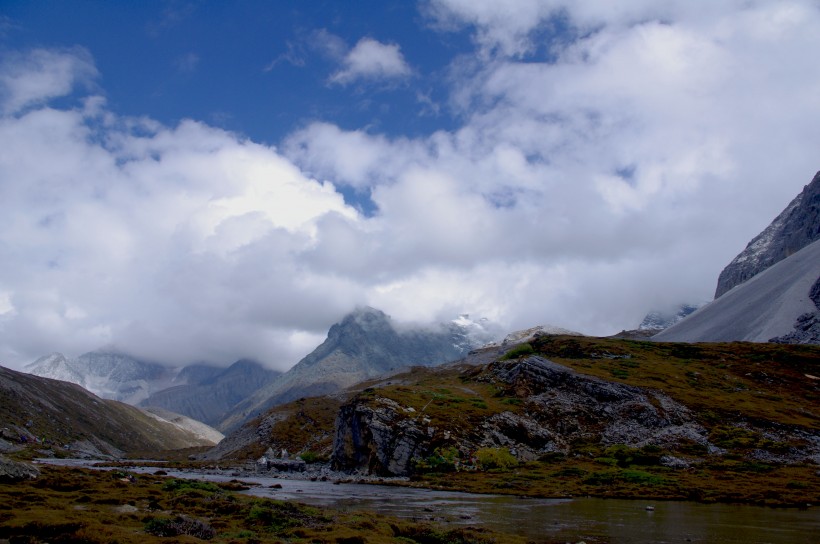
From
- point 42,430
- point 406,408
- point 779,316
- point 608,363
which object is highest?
point 779,316

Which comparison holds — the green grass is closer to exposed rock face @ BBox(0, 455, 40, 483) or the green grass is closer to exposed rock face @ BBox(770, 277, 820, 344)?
exposed rock face @ BBox(0, 455, 40, 483)

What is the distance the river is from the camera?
25422 millimetres

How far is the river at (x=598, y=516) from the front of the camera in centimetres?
2542

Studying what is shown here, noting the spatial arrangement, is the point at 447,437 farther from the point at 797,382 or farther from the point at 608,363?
the point at 797,382

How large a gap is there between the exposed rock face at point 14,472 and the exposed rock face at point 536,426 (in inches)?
1529

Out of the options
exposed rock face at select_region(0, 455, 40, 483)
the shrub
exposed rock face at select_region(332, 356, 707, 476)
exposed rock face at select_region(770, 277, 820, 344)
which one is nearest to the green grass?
exposed rock face at select_region(0, 455, 40, 483)

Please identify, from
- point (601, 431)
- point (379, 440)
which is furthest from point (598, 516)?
point (601, 431)

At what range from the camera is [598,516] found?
32438 millimetres

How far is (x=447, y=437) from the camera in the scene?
66.3 meters

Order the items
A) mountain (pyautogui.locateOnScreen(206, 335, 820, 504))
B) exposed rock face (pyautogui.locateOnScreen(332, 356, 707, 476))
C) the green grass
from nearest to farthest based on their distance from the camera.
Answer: the green grass < mountain (pyautogui.locateOnScreen(206, 335, 820, 504)) < exposed rock face (pyautogui.locateOnScreen(332, 356, 707, 476))

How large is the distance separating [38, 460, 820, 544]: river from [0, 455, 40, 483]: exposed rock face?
1857 centimetres

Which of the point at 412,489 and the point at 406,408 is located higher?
the point at 406,408

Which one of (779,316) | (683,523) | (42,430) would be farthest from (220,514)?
(42,430)

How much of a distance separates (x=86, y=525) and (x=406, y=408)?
5617cm
